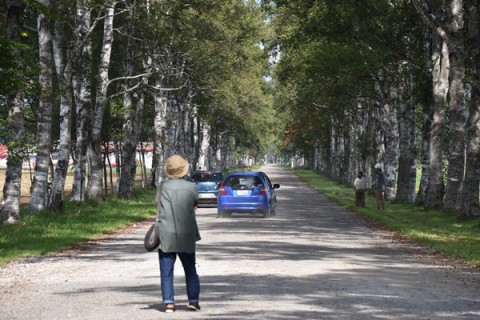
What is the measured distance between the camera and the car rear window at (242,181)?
2892cm

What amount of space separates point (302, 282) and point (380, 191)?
2146cm

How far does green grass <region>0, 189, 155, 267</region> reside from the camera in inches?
667

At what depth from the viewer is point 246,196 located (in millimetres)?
28578

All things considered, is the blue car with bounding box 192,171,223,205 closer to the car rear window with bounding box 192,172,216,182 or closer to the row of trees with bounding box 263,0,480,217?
the car rear window with bounding box 192,172,216,182

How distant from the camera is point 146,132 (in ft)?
150

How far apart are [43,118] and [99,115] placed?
8.74m

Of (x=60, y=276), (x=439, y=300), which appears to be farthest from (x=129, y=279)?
Answer: (x=439, y=300)

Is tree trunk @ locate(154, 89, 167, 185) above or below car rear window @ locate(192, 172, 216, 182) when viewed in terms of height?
above

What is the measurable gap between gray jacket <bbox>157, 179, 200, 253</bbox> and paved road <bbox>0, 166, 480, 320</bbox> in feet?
2.55

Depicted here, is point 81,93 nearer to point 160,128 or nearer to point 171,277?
point 160,128

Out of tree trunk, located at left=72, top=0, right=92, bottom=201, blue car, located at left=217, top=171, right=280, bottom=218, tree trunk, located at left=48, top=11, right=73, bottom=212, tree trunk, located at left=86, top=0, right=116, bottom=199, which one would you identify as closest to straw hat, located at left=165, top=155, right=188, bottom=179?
tree trunk, located at left=48, top=11, right=73, bottom=212

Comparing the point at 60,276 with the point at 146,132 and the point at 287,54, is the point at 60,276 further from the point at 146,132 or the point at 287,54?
the point at 287,54

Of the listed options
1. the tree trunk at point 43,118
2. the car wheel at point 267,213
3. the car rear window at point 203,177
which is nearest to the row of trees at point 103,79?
the tree trunk at point 43,118

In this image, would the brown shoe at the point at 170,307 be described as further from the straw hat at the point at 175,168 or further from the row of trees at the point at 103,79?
the row of trees at the point at 103,79
